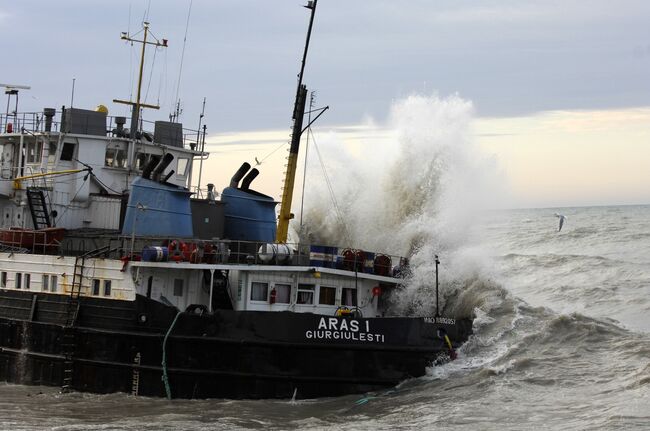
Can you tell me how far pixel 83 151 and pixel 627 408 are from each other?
14829 mm

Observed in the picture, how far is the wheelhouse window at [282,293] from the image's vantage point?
70.6ft

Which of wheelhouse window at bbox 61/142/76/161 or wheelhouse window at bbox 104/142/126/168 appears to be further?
wheelhouse window at bbox 104/142/126/168

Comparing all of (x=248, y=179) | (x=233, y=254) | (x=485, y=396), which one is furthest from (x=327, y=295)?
(x=248, y=179)

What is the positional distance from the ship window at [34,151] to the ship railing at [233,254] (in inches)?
190

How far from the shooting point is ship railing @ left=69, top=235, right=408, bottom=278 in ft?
69.4

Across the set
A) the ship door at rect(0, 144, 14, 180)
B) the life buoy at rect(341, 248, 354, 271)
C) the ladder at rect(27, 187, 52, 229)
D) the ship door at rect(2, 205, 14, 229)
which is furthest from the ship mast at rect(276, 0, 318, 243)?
the ship door at rect(0, 144, 14, 180)

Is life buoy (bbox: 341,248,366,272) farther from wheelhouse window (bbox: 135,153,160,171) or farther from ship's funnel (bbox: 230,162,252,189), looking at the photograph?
wheelhouse window (bbox: 135,153,160,171)

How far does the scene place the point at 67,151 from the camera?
25.8 metres

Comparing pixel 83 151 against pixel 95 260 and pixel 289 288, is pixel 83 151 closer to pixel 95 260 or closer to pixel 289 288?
pixel 95 260

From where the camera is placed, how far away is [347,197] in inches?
1245

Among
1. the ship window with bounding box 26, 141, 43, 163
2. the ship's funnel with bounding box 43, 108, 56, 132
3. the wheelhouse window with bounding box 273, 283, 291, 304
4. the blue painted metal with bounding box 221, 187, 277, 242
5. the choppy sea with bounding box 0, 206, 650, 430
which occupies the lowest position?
the choppy sea with bounding box 0, 206, 650, 430

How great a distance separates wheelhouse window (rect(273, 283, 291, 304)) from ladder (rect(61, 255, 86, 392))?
4235 millimetres

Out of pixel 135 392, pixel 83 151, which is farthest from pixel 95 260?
pixel 83 151

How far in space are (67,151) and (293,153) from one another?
6143mm
